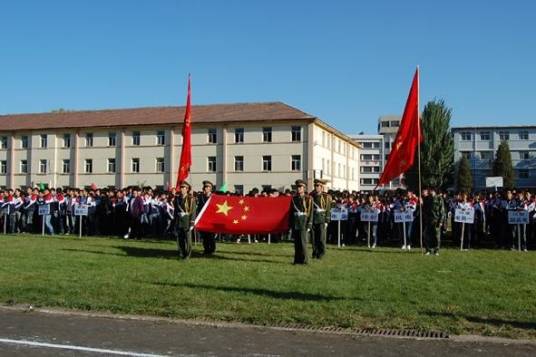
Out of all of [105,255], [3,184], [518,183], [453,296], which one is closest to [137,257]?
[105,255]

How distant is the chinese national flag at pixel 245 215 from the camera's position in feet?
55.2

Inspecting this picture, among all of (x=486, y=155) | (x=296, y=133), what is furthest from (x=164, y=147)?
(x=486, y=155)

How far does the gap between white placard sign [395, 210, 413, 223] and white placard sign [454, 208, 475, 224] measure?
145cm

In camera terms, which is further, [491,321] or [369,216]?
[369,216]

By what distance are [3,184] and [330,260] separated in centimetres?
7137

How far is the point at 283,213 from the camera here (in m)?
16.8

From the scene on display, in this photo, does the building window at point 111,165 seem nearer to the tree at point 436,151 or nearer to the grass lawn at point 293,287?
the tree at point 436,151

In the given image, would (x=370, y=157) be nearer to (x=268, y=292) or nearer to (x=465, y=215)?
(x=465, y=215)

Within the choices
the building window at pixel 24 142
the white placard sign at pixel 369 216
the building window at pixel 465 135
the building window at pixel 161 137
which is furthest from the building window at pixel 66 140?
the building window at pixel 465 135

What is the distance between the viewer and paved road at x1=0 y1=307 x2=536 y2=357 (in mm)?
7207

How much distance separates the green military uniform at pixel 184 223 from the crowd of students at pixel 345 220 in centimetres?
153

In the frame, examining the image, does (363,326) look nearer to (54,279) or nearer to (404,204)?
(54,279)

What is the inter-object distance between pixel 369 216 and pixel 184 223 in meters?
7.38

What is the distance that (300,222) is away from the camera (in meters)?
15.2
